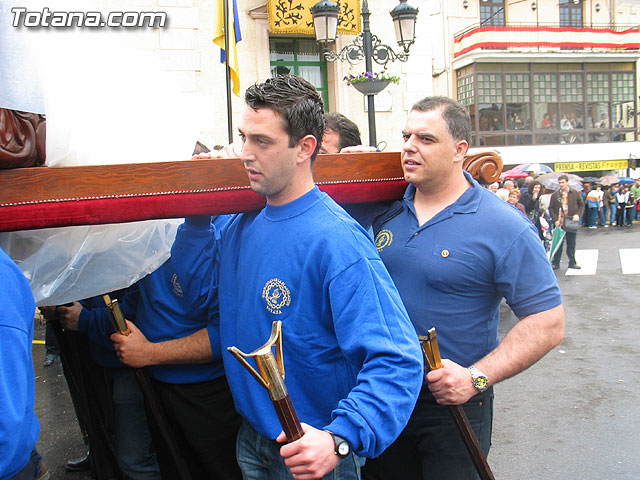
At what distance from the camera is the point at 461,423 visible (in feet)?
6.86

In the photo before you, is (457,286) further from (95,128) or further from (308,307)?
(95,128)

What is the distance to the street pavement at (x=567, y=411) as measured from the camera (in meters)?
4.09

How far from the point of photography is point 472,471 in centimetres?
229

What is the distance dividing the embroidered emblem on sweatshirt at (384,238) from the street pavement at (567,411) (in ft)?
7.41

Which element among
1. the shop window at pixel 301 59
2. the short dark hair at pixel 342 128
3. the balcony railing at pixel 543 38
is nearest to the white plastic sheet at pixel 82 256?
the short dark hair at pixel 342 128

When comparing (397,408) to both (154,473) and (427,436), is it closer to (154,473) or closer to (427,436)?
(427,436)

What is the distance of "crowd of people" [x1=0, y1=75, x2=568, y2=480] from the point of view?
1.55 m

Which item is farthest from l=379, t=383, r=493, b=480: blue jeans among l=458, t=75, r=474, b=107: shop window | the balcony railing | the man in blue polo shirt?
l=458, t=75, r=474, b=107: shop window

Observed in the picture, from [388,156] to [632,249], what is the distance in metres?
13.8

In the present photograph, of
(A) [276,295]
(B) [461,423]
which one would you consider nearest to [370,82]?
(B) [461,423]

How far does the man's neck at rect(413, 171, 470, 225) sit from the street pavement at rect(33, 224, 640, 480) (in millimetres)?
2303

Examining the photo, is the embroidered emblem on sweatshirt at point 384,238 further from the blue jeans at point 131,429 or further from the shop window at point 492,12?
the shop window at point 492,12

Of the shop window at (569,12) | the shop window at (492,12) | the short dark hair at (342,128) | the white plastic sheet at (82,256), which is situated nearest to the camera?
the white plastic sheet at (82,256)

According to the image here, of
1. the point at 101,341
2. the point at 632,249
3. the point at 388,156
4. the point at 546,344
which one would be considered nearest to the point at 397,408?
the point at 546,344
